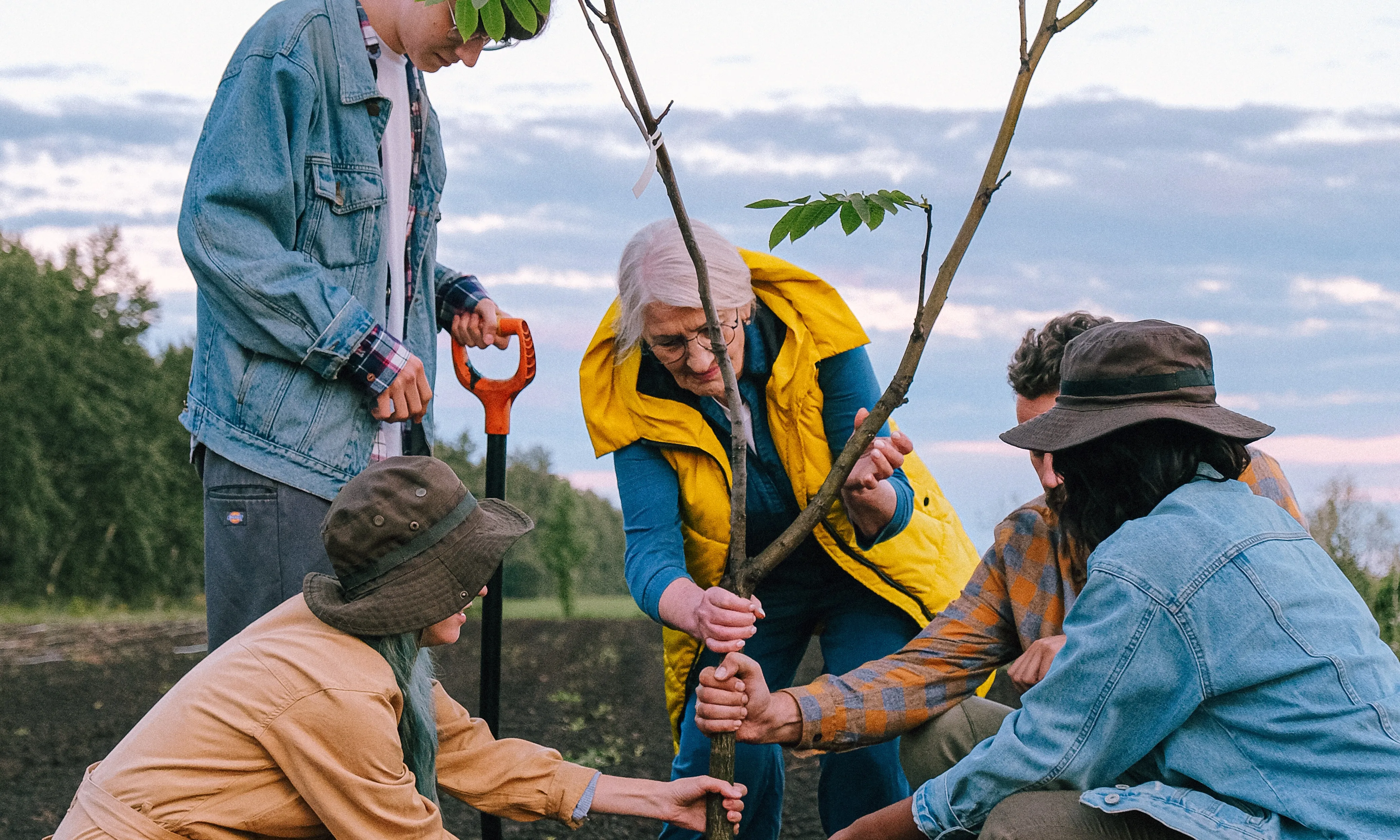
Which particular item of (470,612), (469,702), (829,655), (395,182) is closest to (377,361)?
(395,182)

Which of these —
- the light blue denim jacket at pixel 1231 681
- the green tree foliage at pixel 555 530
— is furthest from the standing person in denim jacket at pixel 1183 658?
the green tree foliage at pixel 555 530

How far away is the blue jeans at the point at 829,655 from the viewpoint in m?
2.88

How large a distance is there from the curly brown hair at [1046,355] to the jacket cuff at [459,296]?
1359mm

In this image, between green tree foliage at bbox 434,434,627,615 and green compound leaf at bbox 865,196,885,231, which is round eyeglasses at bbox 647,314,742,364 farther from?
green tree foliage at bbox 434,434,627,615

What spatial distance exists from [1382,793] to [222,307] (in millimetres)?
2195

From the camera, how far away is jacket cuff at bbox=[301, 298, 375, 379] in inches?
94.3

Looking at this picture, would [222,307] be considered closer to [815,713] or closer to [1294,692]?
[815,713]

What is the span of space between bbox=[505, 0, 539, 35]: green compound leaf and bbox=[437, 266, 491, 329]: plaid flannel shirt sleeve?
1.39 metres

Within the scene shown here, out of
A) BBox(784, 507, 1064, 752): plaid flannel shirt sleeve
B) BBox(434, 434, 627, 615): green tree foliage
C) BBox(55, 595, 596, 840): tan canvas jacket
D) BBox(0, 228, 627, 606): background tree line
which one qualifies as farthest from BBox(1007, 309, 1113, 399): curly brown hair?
BBox(0, 228, 627, 606): background tree line

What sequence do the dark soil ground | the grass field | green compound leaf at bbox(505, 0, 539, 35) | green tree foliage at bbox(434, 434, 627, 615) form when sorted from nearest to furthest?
green compound leaf at bbox(505, 0, 539, 35)
the dark soil ground
green tree foliage at bbox(434, 434, 627, 615)
the grass field

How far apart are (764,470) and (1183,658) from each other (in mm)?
1190

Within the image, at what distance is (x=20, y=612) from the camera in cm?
1301

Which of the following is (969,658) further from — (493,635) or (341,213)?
(341,213)

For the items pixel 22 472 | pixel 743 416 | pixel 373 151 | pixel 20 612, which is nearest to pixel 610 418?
pixel 743 416
